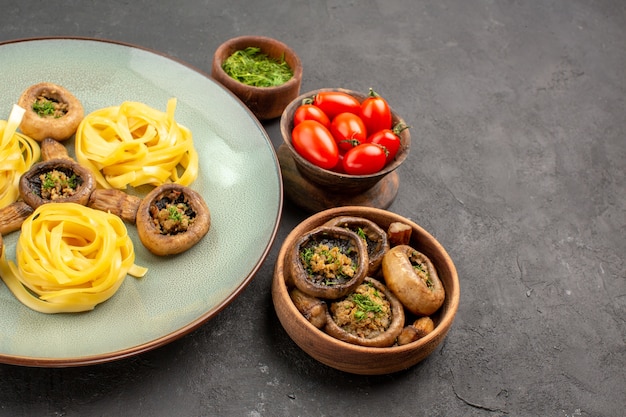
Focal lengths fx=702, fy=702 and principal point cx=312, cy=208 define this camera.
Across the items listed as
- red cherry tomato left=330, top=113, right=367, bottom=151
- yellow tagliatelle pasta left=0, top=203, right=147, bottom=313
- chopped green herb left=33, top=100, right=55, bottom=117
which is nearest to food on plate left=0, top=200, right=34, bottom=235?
yellow tagliatelle pasta left=0, top=203, right=147, bottom=313

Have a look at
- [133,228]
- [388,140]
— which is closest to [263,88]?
[388,140]

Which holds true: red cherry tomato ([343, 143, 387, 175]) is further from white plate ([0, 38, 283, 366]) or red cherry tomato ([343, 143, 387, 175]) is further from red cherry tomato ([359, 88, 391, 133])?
white plate ([0, 38, 283, 366])

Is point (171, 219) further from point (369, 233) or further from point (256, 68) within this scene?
point (256, 68)

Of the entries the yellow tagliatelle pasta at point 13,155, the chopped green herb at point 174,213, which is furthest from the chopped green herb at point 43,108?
the chopped green herb at point 174,213

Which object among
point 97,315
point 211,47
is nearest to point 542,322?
point 97,315

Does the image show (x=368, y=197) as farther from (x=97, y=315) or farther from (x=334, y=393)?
(x=97, y=315)

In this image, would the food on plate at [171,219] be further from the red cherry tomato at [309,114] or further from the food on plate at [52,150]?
the red cherry tomato at [309,114]
